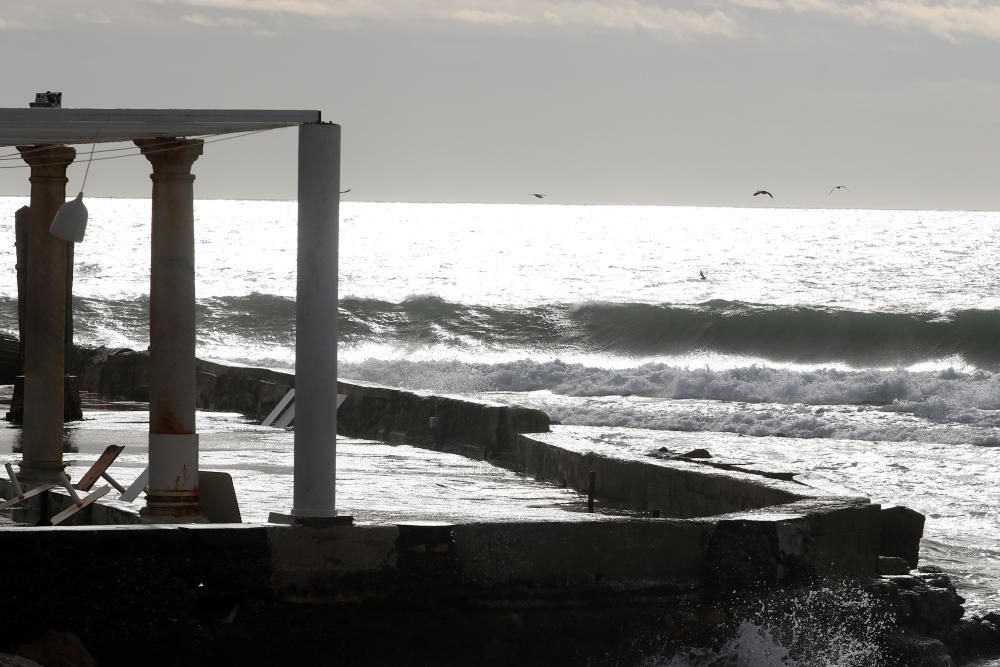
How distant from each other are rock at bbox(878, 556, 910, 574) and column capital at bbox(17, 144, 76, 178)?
5308mm

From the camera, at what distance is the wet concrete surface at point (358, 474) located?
28.5 feet

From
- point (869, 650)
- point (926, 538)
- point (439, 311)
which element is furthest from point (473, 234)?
point (869, 650)

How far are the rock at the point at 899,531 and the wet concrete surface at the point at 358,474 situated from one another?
1.78 metres

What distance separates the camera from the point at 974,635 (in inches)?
343

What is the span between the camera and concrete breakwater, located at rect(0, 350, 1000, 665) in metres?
5.81

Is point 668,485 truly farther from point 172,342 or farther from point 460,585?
point 172,342

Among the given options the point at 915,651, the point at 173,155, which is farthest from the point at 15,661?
A: the point at 915,651

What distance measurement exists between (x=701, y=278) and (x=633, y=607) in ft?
176

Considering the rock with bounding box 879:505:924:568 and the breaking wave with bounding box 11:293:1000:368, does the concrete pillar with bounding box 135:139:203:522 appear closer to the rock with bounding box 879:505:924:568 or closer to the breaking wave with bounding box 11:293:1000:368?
the rock with bounding box 879:505:924:568

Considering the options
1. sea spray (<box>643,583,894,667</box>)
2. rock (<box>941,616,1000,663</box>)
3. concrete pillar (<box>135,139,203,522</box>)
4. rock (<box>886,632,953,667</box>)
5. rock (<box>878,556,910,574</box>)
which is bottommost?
rock (<box>941,616,1000,663</box>)

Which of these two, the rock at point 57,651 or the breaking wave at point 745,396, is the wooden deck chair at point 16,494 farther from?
the breaking wave at point 745,396

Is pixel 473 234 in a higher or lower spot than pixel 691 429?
higher

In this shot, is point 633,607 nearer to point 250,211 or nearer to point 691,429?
point 691,429

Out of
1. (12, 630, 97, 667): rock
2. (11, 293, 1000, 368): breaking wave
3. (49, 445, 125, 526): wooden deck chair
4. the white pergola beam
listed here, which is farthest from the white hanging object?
(11, 293, 1000, 368): breaking wave
